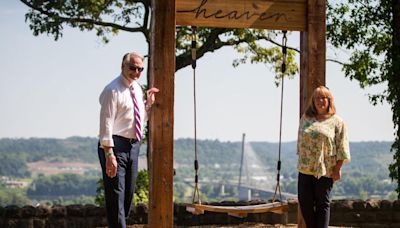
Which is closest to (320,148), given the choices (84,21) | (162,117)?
(162,117)

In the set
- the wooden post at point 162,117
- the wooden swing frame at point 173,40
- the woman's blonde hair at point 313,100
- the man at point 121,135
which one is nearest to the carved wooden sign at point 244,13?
the wooden swing frame at point 173,40

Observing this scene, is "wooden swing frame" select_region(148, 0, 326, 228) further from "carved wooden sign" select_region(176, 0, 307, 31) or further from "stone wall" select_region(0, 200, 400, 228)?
"stone wall" select_region(0, 200, 400, 228)

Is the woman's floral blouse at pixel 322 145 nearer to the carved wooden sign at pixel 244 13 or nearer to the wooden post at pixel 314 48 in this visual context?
the wooden post at pixel 314 48

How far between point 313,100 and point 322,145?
356 millimetres

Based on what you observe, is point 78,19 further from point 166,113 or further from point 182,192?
point 182,192

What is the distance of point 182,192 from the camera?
175ft

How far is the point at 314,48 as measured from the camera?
6.85 m

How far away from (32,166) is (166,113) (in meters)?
46.2

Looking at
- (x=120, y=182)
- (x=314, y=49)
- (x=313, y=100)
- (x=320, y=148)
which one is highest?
(x=314, y=49)

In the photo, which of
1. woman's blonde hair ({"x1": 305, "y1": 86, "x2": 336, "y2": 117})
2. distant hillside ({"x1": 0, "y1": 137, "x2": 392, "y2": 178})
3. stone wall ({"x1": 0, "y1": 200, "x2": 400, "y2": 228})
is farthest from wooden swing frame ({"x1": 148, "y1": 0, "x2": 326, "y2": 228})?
distant hillside ({"x1": 0, "y1": 137, "x2": 392, "y2": 178})

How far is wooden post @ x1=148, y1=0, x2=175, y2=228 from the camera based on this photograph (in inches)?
252

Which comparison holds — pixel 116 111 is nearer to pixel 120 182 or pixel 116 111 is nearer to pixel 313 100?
pixel 120 182

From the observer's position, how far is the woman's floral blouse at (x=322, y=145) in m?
6.17

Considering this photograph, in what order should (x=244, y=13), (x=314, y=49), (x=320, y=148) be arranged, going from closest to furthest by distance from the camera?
(x=320, y=148)
(x=244, y=13)
(x=314, y=49)
